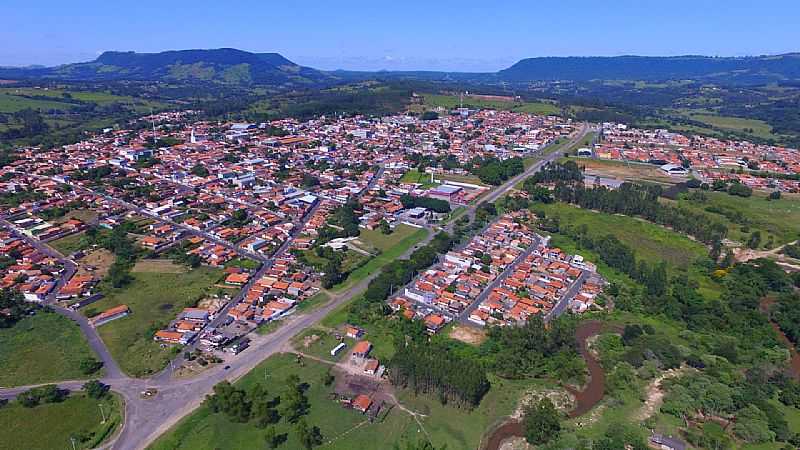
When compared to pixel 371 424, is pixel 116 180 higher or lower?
higher

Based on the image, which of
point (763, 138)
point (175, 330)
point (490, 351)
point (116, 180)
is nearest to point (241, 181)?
point (116, 180)

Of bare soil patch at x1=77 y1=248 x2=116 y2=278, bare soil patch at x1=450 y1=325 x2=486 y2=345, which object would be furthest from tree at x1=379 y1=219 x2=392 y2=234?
bare soil patch at x1=77 y1=248 x2=116 y2=278

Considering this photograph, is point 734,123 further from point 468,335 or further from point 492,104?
point 468,335

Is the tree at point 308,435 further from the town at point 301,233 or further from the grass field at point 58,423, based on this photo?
the grass field at point 58,423

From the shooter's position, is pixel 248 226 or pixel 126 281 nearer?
pixel 126 281

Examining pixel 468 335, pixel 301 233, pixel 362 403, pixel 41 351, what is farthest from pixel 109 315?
pixel 468 335

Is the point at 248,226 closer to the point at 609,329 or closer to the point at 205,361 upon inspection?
the point at 205,361

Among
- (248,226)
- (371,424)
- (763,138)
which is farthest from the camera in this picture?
(763,138)
